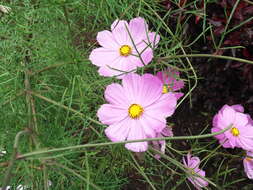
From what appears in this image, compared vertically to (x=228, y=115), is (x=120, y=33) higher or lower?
higher

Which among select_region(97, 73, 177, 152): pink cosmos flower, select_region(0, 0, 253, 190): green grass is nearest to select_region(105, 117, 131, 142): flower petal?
select_region(97, 73, 177, 152): pink cosmos flower

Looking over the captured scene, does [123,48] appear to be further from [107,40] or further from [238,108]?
[238,108]

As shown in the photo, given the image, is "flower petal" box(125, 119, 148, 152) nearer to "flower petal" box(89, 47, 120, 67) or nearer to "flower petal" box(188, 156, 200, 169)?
"flower petal" box(89, 47, 120, 67)

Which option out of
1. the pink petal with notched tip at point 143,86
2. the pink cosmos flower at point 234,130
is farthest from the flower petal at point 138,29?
the pink cosmos flower at point 234,130

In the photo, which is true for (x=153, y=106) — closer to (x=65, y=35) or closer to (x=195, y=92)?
(x=65, y=35)

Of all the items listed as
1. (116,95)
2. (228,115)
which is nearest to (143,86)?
(116,95)

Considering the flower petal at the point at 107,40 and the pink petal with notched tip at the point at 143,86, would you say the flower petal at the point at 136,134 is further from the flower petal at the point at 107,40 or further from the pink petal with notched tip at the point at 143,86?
the flower petal at the point at 107,40
